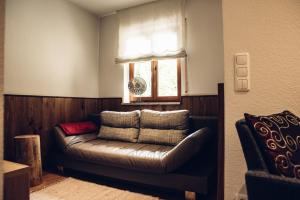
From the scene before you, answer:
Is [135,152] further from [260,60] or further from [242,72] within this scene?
[260,60]

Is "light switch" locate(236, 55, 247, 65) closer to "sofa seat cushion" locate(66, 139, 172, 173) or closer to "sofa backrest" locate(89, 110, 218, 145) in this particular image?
"sofa seat cushion" locate(66, 139, 172, 173)

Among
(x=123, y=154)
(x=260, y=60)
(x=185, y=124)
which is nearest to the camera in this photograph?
(x=260, y=60)

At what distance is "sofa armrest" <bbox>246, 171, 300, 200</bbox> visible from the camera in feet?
2.44

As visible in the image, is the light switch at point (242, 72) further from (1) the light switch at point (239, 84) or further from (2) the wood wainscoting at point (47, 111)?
(2) the wood wainscoting at point (47, 111)

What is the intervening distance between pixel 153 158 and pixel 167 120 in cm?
73

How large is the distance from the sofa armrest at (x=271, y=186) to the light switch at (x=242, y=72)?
0.57m

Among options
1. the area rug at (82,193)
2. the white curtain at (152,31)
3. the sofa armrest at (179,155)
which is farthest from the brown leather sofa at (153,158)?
the white curtain at (152,31)

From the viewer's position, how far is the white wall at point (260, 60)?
1.17 metres

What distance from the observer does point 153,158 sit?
2057 millimetres

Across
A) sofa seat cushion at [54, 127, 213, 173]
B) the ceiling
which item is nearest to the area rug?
sofa seat cushion at [54, 127, 213, 173]

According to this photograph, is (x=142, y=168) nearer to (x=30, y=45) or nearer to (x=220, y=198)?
(x=220, y=198)

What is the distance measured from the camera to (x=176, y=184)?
1.96 m

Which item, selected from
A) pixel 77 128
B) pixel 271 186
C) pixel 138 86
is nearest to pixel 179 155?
pixel 271 186

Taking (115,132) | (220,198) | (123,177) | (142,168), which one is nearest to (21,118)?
(115,132)
